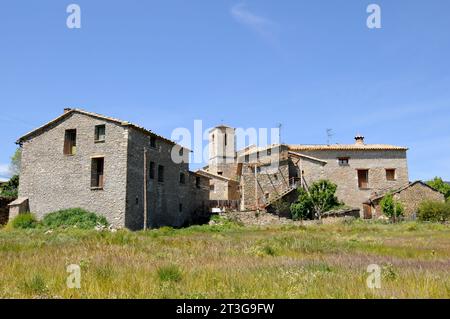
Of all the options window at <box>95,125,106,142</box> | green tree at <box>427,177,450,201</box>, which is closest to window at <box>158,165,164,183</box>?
window at <box>95,125,106,142</box>

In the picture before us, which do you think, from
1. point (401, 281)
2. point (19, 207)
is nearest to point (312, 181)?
point (19, 207)

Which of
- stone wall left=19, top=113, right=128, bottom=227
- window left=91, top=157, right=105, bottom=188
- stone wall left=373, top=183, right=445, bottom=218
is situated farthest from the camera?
stone wall left=373, top=183, right=445, bottom=218

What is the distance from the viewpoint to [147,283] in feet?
20.2

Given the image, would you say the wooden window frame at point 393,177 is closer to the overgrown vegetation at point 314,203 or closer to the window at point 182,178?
the overgrown vegetation at point 314,203

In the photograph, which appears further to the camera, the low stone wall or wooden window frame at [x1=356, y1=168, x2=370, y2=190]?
wooden window frame at [x1=356, y1=168, x2=370, y2=190]

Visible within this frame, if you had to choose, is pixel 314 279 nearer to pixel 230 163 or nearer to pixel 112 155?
pixel 112 155

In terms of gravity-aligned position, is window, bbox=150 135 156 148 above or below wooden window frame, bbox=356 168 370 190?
above

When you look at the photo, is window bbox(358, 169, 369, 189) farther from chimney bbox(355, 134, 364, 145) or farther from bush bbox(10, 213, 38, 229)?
bush bbox(10, 213, 38, 229)

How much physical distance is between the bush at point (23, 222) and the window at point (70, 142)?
5407 millimetres

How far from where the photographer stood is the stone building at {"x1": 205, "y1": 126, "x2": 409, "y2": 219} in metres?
43.6

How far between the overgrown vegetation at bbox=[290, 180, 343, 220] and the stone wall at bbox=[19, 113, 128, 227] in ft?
64.0
